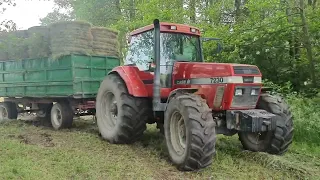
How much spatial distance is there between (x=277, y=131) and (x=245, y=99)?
2.27 ft

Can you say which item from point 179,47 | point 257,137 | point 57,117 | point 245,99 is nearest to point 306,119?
point 257,137

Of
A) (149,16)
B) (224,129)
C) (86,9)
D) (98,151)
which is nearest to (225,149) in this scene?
(224,129)

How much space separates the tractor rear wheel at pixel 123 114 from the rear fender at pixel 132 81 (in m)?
0.17

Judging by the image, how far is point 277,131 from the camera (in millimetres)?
5453

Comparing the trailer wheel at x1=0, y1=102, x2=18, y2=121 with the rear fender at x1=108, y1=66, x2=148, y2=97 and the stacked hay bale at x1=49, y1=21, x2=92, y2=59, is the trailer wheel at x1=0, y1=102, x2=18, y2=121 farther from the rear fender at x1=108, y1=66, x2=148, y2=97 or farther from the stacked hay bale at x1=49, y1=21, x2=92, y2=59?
the rear fender at x1=108, y1=66, x2=148, y2=97

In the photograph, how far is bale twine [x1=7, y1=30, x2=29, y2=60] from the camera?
8.78m

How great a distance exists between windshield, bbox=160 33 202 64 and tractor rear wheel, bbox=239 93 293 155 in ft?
5.08

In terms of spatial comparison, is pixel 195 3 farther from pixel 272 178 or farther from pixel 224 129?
pixel 272 178

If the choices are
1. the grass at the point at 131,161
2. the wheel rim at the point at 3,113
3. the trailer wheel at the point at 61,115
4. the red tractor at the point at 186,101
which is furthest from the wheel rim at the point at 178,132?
the wheel rim at the point at 3,113

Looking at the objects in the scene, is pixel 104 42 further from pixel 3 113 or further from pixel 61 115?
pixel 3 113

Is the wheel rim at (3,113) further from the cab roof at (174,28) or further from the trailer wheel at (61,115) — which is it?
the cab roof at (174,28)

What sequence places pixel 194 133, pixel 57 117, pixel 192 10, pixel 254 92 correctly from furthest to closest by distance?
pixel 192 10 < pixel 57 117 < pixel 254 92 < pixel 194 133

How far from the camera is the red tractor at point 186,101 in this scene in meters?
4.93

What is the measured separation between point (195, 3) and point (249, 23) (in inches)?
226
